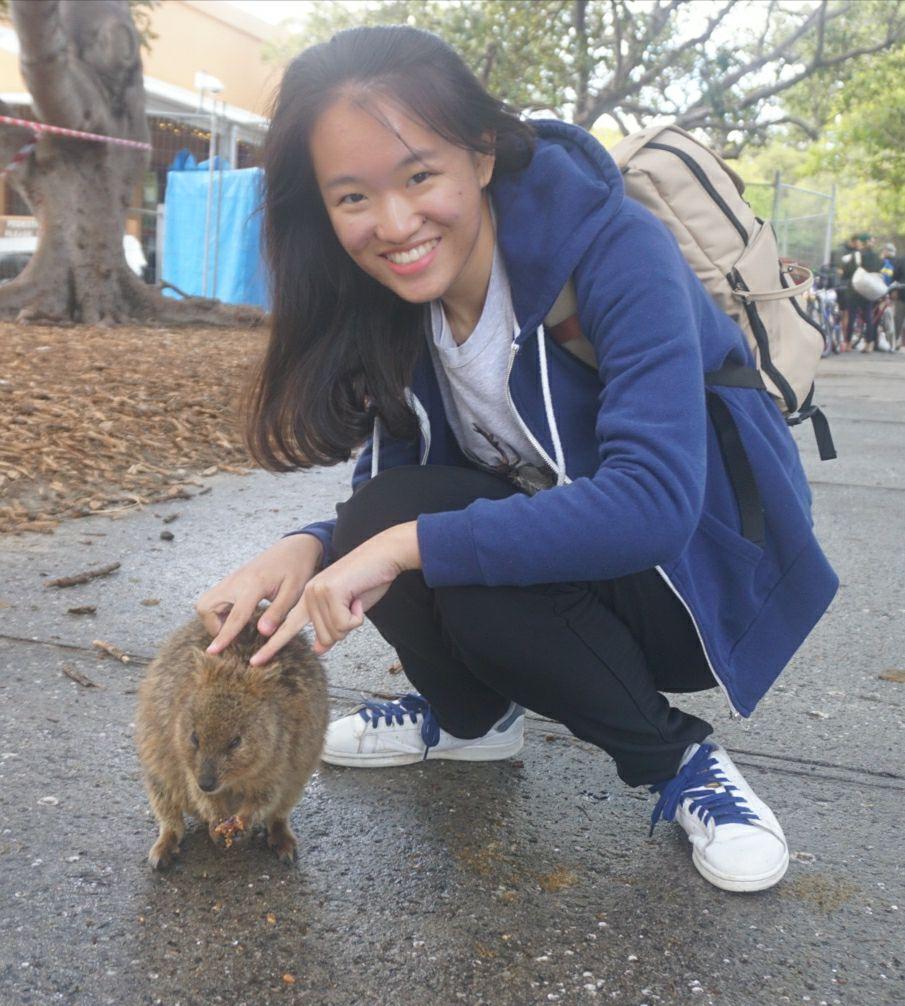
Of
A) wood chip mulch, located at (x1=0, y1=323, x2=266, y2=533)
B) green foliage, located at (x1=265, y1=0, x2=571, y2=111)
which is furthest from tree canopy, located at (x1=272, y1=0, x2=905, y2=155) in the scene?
wood chip mulch, located at (x1=0, y1=323, x2=266, y2=533)

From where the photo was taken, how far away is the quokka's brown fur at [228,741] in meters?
2.24

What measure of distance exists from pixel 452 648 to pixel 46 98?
8.92m

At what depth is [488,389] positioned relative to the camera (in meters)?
2.35

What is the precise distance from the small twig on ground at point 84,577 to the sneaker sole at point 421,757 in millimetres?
1542

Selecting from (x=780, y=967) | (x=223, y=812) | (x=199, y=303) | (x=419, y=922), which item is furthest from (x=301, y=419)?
(x=199, y=303)

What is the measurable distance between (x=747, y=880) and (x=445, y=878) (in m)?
0.58

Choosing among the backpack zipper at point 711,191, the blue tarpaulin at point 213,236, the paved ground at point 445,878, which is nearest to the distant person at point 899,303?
the blue tarpaulin at point 213,236

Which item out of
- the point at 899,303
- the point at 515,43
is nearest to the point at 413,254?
the point at 515,43

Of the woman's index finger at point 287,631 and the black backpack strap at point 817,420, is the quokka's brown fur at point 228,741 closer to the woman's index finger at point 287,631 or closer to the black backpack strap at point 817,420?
the woman's index finger at point 287,631

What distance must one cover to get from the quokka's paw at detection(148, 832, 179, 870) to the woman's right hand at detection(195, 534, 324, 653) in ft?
1.27

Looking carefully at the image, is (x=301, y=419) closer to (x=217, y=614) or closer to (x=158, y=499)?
(x=217, y=614)

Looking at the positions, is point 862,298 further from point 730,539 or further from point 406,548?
point 406,548

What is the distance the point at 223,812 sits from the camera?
232cm

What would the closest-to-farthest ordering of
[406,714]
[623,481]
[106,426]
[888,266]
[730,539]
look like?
[623,481] < [730,539] < [406,714] < [106,426] < [888,266]
